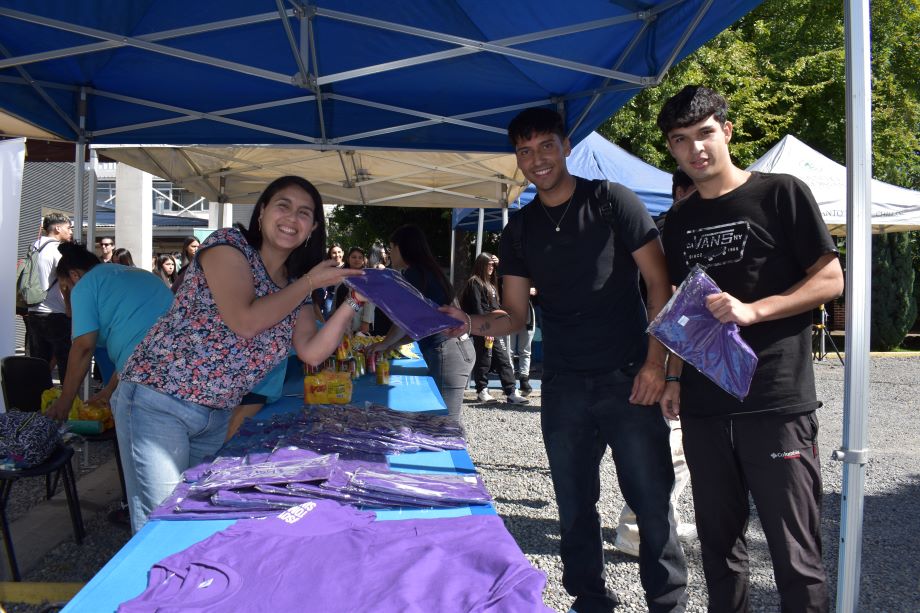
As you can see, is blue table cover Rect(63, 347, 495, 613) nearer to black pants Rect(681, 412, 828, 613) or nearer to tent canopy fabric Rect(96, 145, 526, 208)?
black pants Rect(681, 412, 828, 613)

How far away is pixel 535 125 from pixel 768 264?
1.01 meters

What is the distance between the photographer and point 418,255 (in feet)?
15.2

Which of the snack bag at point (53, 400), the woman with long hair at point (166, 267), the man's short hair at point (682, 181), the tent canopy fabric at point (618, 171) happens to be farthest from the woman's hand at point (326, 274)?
the woman with long hair at point (166, 267)

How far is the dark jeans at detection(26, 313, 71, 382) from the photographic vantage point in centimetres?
733

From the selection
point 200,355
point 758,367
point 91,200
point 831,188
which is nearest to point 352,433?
point 200,355

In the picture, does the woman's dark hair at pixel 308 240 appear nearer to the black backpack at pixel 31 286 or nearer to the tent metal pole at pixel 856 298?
the tent metal pole at pixel 856 298

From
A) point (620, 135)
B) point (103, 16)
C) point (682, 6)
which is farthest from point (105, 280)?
point (620, 135)

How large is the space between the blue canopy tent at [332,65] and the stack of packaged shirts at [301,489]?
85.4 inches

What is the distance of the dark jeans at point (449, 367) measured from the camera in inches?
180

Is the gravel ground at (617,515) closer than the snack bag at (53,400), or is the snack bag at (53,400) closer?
the gravel ground at (617,515)

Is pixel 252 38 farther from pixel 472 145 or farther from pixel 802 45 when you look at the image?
pixel 802 45

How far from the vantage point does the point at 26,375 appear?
4461 mm

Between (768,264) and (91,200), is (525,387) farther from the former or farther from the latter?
(768,264)

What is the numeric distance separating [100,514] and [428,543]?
3903 millimetres
